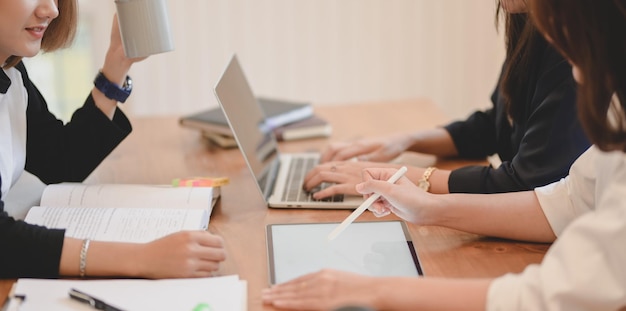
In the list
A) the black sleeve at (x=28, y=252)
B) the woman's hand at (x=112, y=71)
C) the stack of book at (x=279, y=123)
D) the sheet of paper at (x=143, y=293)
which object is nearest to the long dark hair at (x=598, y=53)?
the sheet of paper at (x=143, y=293)

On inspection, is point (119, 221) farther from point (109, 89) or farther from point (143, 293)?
point (109, 89)

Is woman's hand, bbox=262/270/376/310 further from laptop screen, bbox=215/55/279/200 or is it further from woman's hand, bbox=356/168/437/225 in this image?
laptop screen, bbox=215/55/279/200

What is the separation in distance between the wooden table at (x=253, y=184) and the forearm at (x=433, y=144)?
1.0 inches

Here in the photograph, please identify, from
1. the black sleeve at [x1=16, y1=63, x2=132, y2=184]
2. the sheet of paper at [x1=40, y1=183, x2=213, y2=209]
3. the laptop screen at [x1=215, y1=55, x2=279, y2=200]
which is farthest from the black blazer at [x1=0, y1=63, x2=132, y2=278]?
the laptop screen at [x1=215, y1=55, x2=279, y2=200]

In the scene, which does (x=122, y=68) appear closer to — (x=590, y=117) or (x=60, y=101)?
(x=590, y=117)

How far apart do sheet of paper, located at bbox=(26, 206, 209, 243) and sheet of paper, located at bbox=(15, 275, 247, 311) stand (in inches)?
5.0

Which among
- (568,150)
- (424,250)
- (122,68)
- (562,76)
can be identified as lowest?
(424,250)

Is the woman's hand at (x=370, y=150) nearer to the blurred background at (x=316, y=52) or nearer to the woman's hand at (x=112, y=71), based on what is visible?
the woman's hand at (x=112, y=71)

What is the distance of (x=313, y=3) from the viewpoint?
304 centimetres

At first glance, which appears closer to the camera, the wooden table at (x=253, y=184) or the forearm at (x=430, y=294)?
the forearm at (x=430, y=294)

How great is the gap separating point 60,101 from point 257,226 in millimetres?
2169

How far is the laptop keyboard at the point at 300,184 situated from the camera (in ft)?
4.93

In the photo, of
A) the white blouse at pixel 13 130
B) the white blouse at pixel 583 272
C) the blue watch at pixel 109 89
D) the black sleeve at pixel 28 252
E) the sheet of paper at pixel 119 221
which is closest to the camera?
the white blouse at pixel 583 272

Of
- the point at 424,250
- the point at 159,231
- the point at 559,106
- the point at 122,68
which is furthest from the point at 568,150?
the point at 122,68
